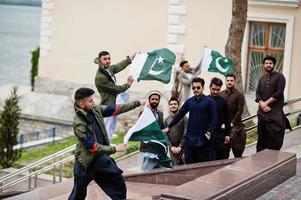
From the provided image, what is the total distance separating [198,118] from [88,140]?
297 centimetres

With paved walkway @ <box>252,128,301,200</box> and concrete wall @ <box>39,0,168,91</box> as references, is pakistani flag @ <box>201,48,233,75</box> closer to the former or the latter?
paved walkway @ <box>252,128,301,200</box>

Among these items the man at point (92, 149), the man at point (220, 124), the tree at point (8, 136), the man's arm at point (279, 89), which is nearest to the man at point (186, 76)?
the man at point (220, 124)

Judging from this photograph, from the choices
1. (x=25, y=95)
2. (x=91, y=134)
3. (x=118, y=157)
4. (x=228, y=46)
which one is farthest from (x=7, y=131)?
(x=91, y=134)

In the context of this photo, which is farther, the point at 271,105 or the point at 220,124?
the point at 271,105

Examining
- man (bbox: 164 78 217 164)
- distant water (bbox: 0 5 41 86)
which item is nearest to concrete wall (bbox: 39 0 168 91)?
Result: man (bbox: 164 78 217 164)

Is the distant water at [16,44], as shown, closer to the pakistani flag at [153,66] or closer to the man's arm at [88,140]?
the pakistani flag at [153,66]

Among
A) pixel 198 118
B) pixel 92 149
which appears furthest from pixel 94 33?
pixel 92 149

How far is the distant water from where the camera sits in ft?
235

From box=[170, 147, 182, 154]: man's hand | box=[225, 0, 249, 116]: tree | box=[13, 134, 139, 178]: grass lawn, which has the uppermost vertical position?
box=[225, 0, 249, 116]: tree

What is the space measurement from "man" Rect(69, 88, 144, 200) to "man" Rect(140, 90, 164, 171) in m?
1.91

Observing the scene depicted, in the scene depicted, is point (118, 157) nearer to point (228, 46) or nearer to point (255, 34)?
Result: point (228, 46)

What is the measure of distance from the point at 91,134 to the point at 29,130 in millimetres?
16255

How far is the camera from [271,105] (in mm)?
12867

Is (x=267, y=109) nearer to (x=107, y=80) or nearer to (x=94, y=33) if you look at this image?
(x=107, y=80)
